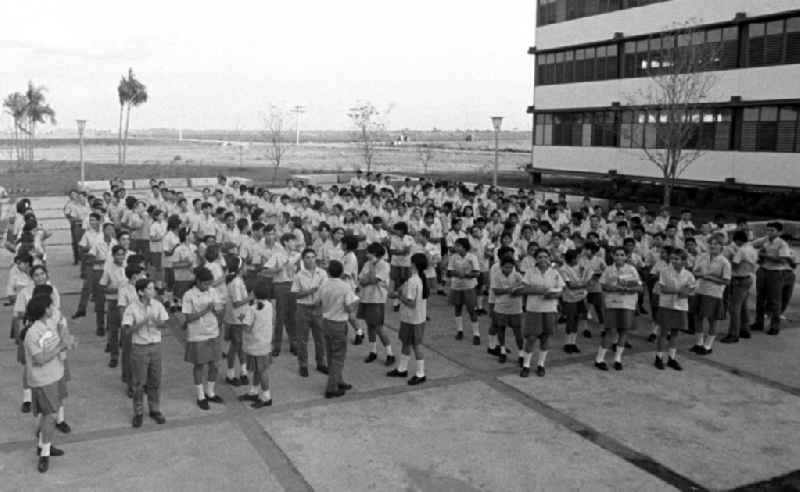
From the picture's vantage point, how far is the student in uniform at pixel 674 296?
1043 cm

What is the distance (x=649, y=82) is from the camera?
3155cm

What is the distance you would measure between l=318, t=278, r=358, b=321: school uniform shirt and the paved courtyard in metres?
1.03

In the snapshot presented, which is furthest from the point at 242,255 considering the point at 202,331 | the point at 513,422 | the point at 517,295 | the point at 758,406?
the point at 758,406

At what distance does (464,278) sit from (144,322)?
16.7 feet

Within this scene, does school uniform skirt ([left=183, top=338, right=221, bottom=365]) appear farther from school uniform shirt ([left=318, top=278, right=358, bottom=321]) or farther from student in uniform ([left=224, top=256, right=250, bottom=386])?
school uniform shirt ([left=318, top=278, right=358, bottom=321])

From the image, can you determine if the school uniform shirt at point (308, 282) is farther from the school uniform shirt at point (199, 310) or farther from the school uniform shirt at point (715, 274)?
the school uniform shirt at point (715, 274)

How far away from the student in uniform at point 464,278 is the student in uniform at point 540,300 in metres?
1.48

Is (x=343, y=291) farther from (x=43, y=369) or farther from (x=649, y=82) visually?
(x=649, y=82)

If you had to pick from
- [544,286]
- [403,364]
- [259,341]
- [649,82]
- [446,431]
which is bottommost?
[446,431]

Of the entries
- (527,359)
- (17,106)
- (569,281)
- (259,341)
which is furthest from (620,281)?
(17,106)

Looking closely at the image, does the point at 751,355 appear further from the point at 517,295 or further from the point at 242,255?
the point at 242,255

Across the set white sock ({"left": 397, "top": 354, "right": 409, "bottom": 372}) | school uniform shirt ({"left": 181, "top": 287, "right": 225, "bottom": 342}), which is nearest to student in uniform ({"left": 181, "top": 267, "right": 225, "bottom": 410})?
school uniform shirt ({"left": 181, "top": 287, "right": 225, "bottom": 342})

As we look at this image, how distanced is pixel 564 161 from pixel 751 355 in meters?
27.8

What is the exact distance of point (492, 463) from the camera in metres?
7.36
